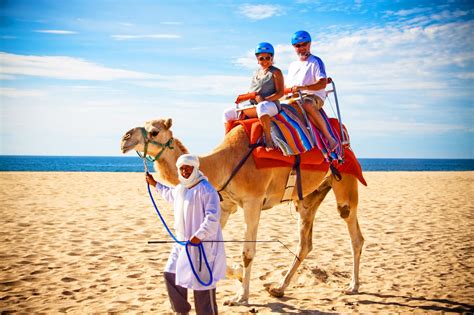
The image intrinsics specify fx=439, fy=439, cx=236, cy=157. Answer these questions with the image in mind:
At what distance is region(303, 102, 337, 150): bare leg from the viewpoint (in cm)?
586

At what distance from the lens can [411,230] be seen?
10648 mm

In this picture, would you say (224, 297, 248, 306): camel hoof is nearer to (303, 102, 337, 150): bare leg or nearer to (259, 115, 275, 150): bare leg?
(259, 115, 275, 150): bare leg

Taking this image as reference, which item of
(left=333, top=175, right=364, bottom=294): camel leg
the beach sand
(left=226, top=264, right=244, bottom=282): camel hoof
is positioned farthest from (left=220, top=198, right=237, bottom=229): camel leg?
(left=333, top=175, right=364, bottom=294): camel leg

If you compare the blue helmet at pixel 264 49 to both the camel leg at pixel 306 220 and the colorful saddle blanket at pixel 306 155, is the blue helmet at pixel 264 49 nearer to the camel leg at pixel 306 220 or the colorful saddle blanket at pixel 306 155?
the colorful saddle blanket at pixel 306 155

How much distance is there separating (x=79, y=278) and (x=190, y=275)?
3122mm

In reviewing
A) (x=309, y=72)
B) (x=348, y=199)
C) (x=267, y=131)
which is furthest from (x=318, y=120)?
(x=348, y=199)

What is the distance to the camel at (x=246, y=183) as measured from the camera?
179 inches

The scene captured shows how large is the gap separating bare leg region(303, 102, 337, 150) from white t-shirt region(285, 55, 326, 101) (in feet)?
0.75

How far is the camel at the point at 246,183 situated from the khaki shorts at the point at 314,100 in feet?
3.00

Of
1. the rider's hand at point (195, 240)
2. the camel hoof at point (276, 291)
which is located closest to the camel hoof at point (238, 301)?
the camel hoof at point (276, 291)

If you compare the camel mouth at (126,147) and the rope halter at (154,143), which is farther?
the rope halter at (154,143)

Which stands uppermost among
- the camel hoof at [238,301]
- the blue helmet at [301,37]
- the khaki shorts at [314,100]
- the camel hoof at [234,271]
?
the blue helmet at [301,37]

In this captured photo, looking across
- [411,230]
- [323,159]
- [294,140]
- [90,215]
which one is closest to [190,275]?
[294,140]

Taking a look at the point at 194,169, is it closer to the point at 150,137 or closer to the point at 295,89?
the point at 150,137
